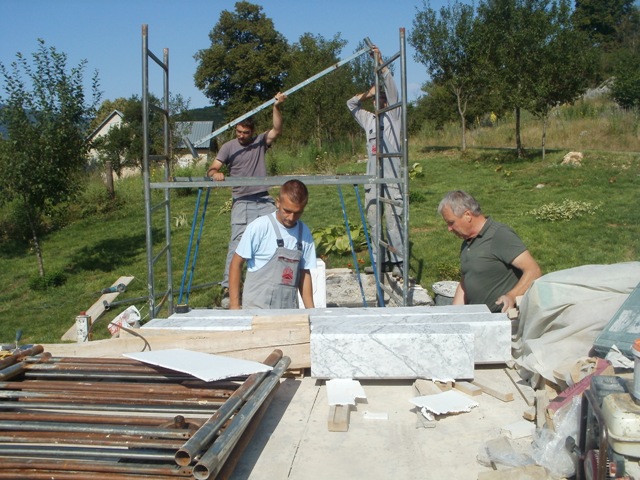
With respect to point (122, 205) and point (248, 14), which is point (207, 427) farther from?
point (248, 14)

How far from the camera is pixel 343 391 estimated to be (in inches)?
131

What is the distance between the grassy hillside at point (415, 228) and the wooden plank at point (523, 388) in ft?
17.5

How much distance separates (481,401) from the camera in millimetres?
3285

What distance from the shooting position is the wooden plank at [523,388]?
10.6 ft

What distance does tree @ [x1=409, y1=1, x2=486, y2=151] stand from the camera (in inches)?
906

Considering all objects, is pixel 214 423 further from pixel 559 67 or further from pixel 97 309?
pixel 559 67

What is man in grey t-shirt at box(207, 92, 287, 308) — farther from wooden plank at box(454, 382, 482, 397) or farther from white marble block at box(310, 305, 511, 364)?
wooden plank at box(454, 382, 482, 397)

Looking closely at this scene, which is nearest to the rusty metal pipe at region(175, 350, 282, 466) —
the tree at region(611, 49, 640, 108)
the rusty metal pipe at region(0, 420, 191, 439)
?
the rusty metal pipe at region(0, 420, 191, 439)

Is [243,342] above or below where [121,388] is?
above

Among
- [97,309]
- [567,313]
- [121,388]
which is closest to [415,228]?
[97,309]

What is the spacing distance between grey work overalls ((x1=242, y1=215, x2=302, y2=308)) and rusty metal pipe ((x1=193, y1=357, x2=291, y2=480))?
1.58 m

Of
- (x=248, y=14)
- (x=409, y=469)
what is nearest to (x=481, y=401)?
(x=409, y=469)

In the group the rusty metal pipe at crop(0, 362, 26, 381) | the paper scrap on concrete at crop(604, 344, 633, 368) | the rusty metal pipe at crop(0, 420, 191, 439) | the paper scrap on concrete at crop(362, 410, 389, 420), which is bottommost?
the paper scrap on concrete at crop(362, 410, 389, 420)

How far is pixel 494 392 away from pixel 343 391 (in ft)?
2.48
